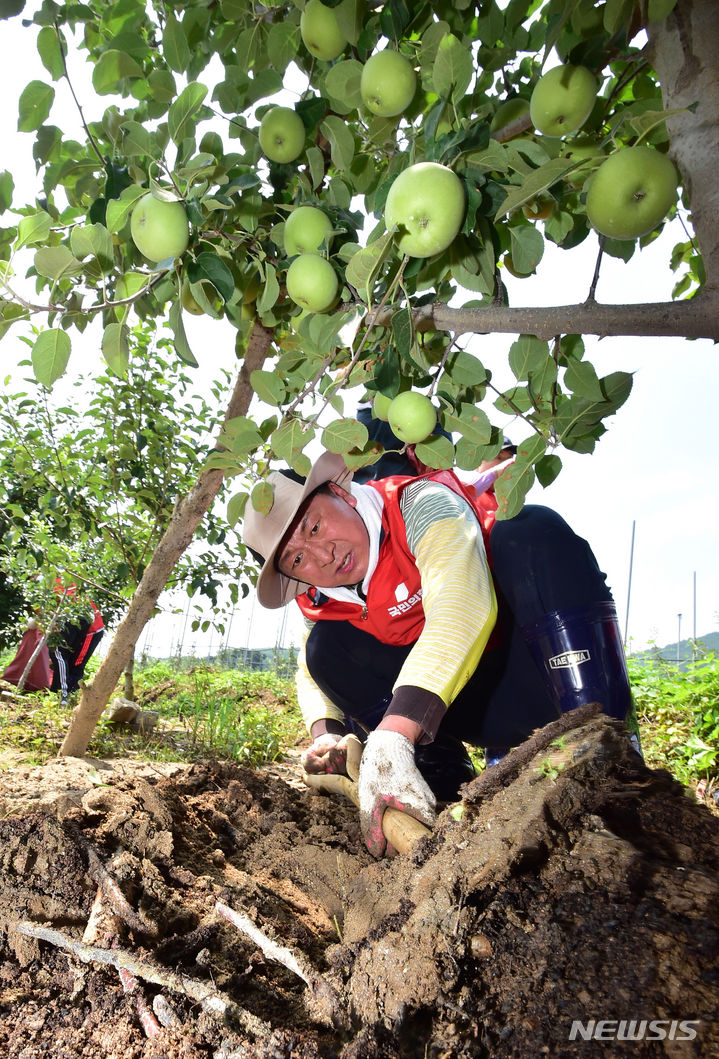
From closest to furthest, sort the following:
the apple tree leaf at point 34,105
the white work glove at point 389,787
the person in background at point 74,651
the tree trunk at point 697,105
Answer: the tree trunk at point 697,105 → the apple tree leaf at point 34,105 → the white work glove at point 389,787 → the person in background at point 74,651

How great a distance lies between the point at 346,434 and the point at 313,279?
0.33 m

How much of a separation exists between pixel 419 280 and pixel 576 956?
1244 mm

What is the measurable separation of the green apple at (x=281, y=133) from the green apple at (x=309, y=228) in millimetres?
204

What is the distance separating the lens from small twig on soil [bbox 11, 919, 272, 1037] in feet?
3.19

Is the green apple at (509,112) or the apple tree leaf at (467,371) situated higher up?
the green apple at (509,112)

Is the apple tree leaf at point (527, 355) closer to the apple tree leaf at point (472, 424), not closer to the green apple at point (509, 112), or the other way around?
the apple tree leaf at point (472, 424)

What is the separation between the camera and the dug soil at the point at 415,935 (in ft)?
2.62

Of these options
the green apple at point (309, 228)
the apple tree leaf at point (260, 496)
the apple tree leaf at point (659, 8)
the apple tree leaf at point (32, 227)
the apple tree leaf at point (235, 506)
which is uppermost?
the apple tree leaf at point (659, 8)

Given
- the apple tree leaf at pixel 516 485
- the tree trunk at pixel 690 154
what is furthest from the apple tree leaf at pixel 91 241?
the apple tree leaf at pixel 516 485

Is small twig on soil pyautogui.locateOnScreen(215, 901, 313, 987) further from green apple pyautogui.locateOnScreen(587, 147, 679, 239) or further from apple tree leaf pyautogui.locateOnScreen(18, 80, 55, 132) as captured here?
apple tree leaf pyautogui.locateOnScreen(18, 80, 55, 132)

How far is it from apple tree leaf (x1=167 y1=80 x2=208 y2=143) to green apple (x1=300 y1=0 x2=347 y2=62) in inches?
13.3

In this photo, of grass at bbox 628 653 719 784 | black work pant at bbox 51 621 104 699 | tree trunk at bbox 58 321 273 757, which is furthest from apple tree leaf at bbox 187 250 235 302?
black work pant at bbox 51 621 104 699

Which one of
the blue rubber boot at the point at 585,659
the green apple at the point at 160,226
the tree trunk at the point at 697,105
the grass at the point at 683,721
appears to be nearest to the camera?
the tree trunk at the point at 697,105

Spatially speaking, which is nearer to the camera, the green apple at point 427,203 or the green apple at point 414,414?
the green apple at point 427,203
